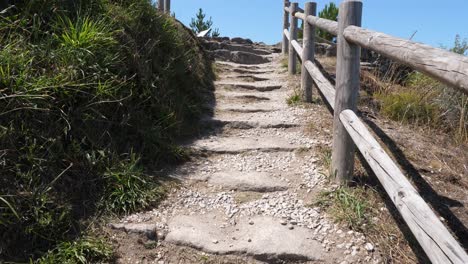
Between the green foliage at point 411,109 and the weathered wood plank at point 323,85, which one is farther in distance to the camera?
the green foliage at point 411,109

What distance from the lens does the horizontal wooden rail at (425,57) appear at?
1.63 m

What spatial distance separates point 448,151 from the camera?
4.12 meters

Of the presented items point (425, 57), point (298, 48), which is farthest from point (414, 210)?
point (298, 48)

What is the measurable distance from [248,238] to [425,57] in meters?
1.61

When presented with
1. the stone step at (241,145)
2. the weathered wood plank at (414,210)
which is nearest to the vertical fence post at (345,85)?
the weathered wood plank at (414,210)

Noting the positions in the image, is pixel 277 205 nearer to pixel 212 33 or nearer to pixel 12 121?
pixel 12 121

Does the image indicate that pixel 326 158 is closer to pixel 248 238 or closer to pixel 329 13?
pixel 248 238

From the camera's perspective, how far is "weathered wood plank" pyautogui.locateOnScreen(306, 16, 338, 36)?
142 inches

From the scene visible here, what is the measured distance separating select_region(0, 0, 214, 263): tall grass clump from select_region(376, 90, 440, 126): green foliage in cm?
252

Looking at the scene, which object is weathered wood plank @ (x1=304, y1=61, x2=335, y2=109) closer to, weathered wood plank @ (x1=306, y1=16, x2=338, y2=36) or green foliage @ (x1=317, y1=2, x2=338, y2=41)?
weathered wood plank @ (x1=306, y1=16, x2=338, y2=36)

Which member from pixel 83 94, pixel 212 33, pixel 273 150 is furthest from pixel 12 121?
pixel 212 33

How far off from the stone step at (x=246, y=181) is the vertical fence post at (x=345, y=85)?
50cm

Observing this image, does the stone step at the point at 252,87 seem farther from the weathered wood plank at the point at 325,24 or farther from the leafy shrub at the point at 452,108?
the leafy shrub at the point at 452,108

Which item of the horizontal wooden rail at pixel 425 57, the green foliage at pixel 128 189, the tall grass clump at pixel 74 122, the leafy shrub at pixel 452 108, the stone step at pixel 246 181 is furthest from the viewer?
the leafy shrub at pixel 452 108
